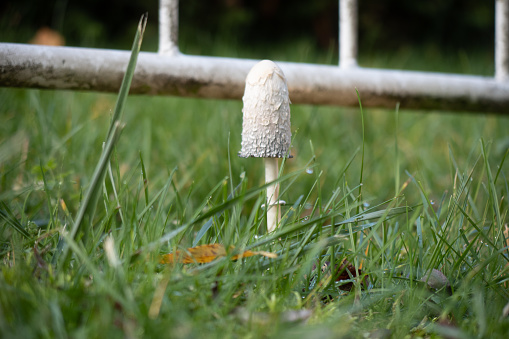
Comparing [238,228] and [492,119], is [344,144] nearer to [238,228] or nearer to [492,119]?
[492,119]

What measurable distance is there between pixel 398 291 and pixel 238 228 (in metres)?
0.28

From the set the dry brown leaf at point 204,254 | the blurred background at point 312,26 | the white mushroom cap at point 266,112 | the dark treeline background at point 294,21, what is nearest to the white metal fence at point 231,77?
the white mushroom cap at point 266,112

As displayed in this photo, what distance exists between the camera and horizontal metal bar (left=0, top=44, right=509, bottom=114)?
0.98m

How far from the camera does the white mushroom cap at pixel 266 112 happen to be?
78cm

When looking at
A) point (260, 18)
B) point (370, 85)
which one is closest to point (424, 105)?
point (370, 85)

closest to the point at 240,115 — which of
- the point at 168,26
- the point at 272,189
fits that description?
the point at 168,26

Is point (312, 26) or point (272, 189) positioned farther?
point (312, 26)

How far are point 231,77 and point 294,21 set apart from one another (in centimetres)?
467

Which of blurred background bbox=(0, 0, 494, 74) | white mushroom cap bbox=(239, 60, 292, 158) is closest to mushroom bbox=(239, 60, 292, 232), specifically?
white mushroom cap bbox=(239, 60, 292, 158)

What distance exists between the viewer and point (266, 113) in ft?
2.58

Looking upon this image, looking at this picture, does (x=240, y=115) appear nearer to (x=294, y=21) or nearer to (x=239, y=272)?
(x=239, y=272)

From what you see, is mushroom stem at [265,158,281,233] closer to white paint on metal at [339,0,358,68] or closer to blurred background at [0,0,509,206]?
blurred background at [0,0,509,206]

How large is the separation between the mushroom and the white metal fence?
357mm

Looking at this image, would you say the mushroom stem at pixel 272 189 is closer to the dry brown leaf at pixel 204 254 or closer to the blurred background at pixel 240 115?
the blurred background at pixel 240 115
